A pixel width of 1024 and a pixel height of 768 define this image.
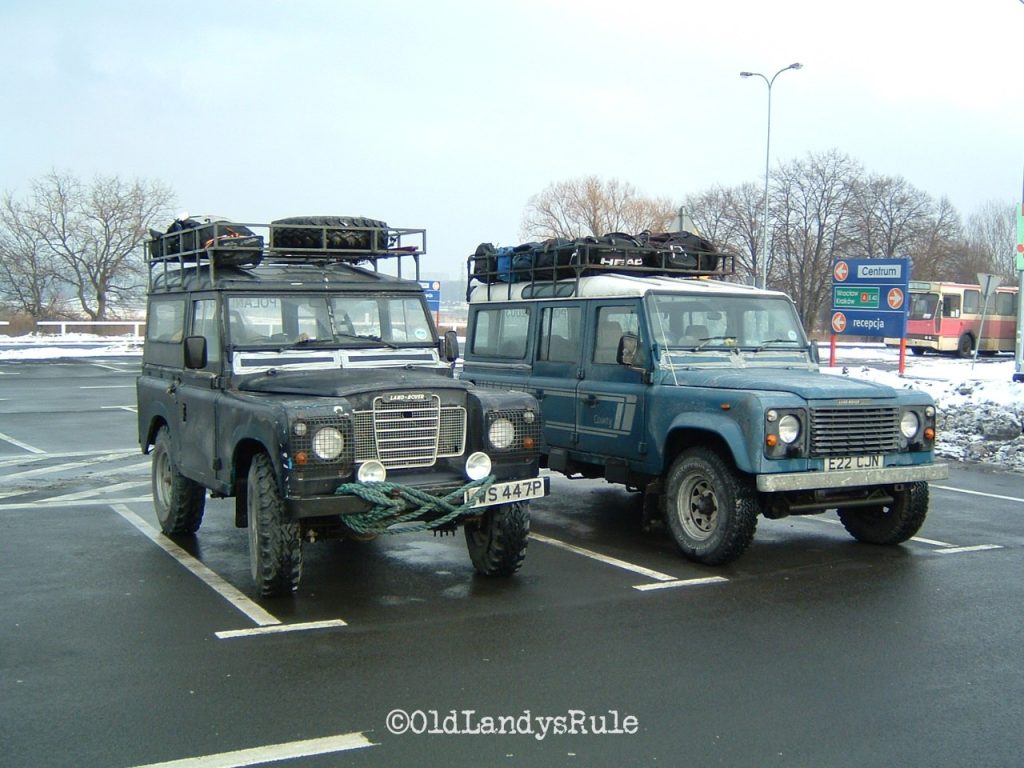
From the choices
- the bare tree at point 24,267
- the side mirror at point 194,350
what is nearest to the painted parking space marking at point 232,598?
the side mirror at point 194,350

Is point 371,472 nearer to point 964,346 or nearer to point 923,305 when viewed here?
point 923,305

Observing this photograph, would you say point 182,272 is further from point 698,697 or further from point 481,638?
point 698,697

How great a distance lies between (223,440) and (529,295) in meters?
4.05

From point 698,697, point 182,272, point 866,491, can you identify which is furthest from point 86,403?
point 698,697

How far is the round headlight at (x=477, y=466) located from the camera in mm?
7293

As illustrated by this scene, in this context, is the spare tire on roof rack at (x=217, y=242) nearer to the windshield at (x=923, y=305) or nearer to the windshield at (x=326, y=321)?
the windshield at (x=326, y=321)

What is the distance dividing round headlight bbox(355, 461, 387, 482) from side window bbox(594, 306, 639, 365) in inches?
123

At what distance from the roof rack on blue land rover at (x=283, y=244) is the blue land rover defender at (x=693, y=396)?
1.68 m

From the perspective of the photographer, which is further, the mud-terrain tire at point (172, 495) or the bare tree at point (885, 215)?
the bare tree at point (885, 215)

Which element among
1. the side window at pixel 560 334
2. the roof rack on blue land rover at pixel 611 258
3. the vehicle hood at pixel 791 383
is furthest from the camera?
the roof rack on blue land rover at pixel 611 258

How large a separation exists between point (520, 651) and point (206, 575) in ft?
9.60

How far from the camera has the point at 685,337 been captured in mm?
9195

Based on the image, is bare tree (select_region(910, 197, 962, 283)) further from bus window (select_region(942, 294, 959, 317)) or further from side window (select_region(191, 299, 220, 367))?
side window (select_region(191, 299, 220, 367))

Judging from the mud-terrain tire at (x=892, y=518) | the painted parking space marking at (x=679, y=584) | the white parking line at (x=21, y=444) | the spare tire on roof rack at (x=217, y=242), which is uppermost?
the spare tire on roof rack at (x=217, y=242)
